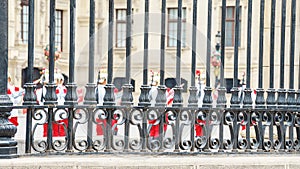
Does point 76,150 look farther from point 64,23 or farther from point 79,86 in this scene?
point 64,23

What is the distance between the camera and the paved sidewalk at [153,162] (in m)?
5.40

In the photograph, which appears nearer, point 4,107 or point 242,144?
point 4,107

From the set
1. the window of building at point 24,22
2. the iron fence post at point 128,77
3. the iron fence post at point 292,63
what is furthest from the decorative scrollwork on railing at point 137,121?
the window of building at point 24,22

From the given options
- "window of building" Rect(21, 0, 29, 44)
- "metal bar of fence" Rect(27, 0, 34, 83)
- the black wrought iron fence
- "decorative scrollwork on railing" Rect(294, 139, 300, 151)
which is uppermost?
"window of building" Rect(21, 0, 29, 44)

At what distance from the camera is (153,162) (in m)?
5.64

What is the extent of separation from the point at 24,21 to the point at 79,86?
4235 cm

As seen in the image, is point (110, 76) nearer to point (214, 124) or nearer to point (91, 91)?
point (91, 91)

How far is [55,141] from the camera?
5.94m

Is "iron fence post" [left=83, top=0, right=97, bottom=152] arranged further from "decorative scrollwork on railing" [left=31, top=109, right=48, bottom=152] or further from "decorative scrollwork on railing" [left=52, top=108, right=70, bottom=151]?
"decorative scrollwork on railing" [left=31, top=109, right=48, bottom=152]

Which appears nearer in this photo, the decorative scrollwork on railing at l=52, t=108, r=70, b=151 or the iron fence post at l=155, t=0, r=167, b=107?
the decorative scrollwork on railing at l=52, t=108, r=70, b=151

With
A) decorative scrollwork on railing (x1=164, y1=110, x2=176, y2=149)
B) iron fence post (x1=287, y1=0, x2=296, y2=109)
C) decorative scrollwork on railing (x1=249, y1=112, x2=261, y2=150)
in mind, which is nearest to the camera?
decorative scrollwork on railing (x1=164, y1=110, x2=176, y2=149)

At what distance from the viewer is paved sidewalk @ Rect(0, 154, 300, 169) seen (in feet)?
17.7

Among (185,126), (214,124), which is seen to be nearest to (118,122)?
(185,126)

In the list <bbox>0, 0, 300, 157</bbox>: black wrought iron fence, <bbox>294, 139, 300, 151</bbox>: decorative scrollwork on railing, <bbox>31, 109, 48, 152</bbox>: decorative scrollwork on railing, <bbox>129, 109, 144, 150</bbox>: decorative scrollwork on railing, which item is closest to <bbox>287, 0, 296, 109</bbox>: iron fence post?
<bbox>0, 0, 300, 157</bbox>: black wrought iron fence
